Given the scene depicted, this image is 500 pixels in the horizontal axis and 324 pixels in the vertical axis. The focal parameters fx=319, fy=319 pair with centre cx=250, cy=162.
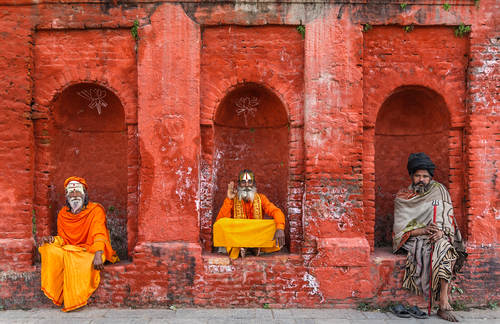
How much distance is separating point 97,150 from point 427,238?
531 cm

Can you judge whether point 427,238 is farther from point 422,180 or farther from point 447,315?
point 447,315

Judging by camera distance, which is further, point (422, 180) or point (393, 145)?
point (393, 145)

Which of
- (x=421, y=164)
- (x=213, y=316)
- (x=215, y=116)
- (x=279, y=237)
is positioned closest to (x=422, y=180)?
(x=421, y=164)

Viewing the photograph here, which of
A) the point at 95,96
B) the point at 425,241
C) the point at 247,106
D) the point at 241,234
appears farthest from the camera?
the point at 247,106

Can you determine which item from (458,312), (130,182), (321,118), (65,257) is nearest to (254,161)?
(321,118)

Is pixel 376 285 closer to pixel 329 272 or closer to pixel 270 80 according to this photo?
pixel 329 272

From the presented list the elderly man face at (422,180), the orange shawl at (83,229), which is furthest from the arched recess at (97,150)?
the elderly man face at (422,180)

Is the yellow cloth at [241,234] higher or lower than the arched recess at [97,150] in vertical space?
lower

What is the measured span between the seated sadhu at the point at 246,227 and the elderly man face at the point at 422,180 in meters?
2.08

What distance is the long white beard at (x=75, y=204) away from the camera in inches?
184

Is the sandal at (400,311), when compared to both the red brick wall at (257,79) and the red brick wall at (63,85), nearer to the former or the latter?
the red brick wall at (257,79)

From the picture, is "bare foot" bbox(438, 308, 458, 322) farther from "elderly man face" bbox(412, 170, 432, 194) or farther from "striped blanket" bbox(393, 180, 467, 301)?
"elderly man face" bbox(412, 170, 432, 194)

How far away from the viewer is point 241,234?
4.61 metres

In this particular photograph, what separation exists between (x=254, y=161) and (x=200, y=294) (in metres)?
2.28
